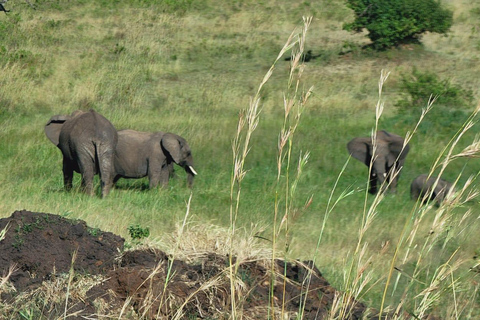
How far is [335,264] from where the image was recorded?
8406 mm

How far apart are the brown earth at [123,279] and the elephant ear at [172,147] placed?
23.8ft

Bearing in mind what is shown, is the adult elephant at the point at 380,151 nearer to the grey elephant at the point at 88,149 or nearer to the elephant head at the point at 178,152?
the elephant head at the point at 178,152

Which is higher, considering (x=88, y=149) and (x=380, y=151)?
(x=88, y=149)

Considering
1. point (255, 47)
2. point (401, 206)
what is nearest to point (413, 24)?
point (255, 47)

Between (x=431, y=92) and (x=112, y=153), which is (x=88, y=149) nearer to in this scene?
(x=112, y=153)

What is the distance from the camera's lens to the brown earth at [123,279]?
16.2 ft

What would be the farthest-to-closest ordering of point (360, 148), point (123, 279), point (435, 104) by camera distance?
point (435, 104), point (360, 148), point (123, 279)

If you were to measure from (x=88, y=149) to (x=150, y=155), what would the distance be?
113cm

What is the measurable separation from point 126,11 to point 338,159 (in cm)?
1824

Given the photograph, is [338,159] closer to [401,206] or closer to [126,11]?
[401,206]

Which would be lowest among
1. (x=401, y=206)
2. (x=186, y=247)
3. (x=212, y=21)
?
(x=212, y=21)

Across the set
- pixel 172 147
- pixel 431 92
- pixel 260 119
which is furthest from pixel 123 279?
pixel 431 92

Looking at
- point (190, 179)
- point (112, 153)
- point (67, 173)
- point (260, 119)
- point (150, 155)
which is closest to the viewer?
point (112, 153)

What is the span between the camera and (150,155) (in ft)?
44.9
